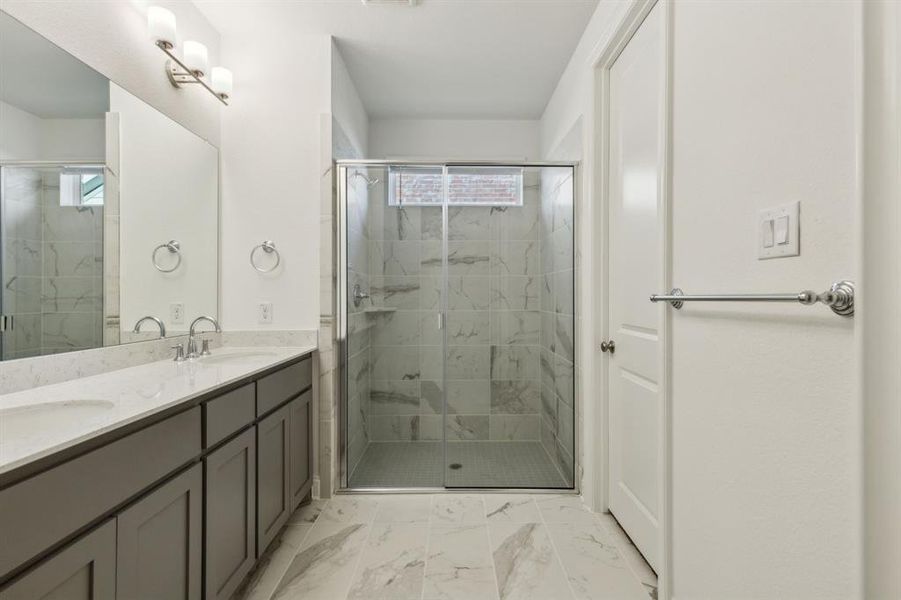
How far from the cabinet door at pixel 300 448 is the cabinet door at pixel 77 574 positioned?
3.50 ft

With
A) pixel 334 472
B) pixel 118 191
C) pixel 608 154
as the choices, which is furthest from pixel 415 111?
pixel 334 472

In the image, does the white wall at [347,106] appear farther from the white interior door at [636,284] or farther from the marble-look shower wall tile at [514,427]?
the marble-look shower wall tile at [514,427]

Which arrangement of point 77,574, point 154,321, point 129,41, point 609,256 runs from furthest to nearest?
point 609,256 → point 154,321 → point 129,41 → point 77,574

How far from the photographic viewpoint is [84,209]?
5.10ft

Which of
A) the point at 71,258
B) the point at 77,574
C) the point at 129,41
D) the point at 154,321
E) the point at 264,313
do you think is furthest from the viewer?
the point at 264,313

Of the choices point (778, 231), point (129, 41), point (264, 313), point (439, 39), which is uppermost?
point (439, 39)

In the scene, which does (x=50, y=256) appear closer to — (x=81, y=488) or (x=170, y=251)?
(x=170, y=251)

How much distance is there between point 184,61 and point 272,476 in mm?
1968

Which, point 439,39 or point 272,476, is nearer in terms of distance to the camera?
point 272,476

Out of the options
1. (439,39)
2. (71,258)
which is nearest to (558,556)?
(71,258)

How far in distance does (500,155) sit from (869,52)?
3048 millimetres

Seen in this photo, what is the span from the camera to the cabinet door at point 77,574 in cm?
76

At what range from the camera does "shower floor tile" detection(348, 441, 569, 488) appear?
253cm

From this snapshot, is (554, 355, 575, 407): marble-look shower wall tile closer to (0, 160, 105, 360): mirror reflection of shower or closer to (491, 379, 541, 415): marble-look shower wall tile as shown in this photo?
(491, 379, 541, 415): marble-look shower wall tile
